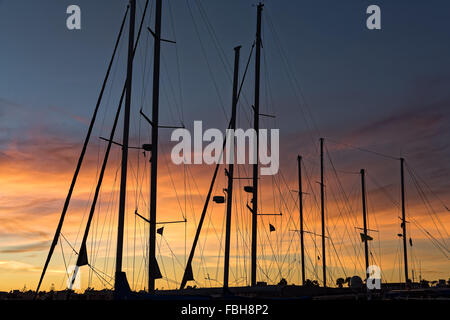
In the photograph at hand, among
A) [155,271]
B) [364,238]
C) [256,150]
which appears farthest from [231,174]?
[364,238]

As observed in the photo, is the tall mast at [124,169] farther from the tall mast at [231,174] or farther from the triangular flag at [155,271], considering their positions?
the tall mast at [231,174]

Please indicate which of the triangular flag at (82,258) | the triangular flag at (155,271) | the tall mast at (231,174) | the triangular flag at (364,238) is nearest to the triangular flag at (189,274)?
the tall mast at (231,174)

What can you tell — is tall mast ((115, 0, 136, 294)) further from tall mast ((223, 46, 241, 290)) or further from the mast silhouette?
tall mast ((223, 46, 241, 290))

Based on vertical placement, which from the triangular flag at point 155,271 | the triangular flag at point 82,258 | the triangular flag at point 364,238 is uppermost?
the triangular flag at point 364,238

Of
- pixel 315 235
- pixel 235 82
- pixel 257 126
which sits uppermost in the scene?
pixel 235 82

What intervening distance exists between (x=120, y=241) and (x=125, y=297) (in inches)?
192

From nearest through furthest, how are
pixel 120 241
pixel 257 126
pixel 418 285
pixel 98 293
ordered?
pixel 120 241 → pixel 98 293 → pixel 257 126 → pixel 418 285

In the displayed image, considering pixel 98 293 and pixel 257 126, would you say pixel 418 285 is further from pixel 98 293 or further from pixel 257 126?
pixel 98 293

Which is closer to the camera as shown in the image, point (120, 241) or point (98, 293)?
point (120, 241)

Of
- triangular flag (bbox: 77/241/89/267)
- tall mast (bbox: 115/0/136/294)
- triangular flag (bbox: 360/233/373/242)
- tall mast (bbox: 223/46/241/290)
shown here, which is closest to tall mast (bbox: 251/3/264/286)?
tall mast (bbox: 223/46/241/290)
